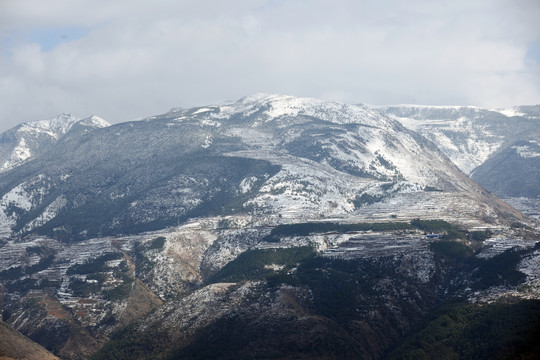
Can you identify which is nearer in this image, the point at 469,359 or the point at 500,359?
the point at 500,359
